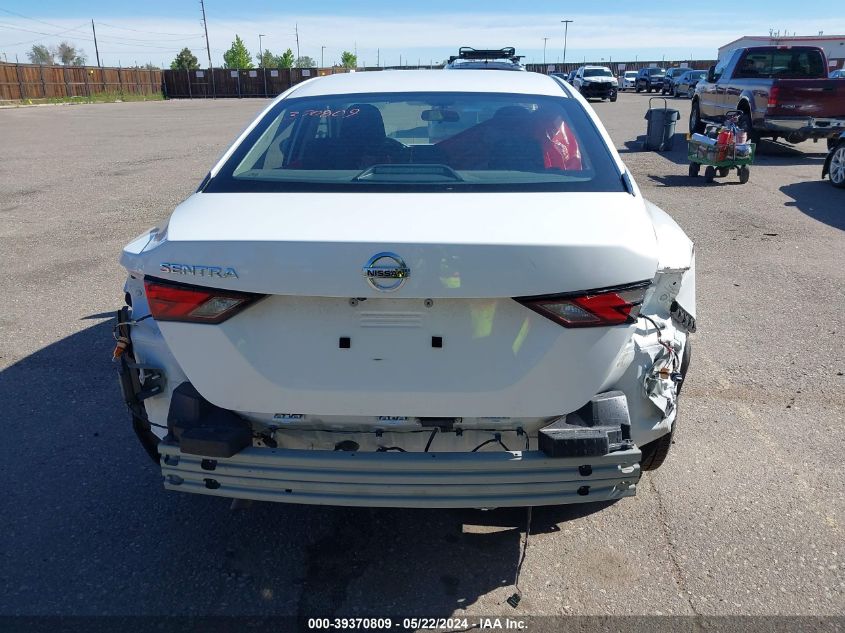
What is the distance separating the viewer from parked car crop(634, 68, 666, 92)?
50.3 meters

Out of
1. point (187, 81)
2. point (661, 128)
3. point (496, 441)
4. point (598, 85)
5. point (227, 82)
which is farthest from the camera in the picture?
point (227, 82)

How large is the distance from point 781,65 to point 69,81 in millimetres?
51400


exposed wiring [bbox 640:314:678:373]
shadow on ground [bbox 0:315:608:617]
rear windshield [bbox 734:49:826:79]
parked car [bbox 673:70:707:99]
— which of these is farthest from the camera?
parked car [bbox 673:70:707:99]

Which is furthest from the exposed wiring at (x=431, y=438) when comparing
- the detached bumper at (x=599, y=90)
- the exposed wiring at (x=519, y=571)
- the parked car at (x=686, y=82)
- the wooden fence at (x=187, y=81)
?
the wooden fence at (x=187, y=81)

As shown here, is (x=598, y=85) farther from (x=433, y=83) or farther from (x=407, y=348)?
(x=407, y=348)

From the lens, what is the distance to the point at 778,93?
13.8m

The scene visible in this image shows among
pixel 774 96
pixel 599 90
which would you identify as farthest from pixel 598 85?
pixel 774 96

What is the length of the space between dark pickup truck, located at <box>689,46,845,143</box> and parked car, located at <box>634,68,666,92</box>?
119 feet

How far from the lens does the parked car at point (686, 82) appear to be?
40500 millimetres

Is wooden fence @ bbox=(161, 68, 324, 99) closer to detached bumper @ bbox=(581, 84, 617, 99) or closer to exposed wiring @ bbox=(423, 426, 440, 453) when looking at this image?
detached bumper @ bbox=(581, 84, 617, 99)

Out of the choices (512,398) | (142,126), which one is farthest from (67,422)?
(142,126)

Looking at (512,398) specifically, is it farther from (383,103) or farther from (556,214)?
(383,103)

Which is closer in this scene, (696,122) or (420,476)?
(420,476)

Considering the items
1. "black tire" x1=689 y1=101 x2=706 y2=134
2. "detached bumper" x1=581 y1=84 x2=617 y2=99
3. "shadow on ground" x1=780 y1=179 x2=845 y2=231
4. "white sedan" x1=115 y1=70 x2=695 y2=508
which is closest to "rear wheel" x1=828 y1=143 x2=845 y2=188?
"shadow on ground" x1=780 y1=179 x2=845 y2=231
